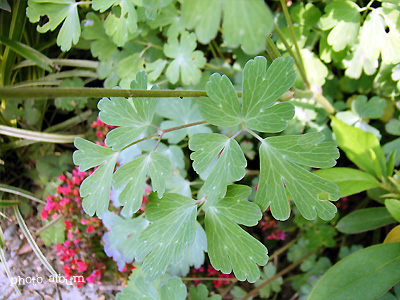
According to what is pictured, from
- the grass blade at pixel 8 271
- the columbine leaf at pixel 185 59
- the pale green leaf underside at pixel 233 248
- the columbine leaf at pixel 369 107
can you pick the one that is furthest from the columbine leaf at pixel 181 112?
the grass blade at pixel 8 271

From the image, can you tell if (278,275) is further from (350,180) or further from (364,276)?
(350,180)

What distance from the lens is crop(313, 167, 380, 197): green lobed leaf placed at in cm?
120

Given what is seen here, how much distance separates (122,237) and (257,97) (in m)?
0.90

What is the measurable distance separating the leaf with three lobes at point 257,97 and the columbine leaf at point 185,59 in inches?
23.7

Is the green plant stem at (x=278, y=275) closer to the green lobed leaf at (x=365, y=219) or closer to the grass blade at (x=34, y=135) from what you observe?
the green lobed leaf at (x=365, y=219)

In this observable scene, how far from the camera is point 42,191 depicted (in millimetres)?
1793

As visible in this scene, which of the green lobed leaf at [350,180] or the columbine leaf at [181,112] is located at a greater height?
the columbine leaf at [181,112]

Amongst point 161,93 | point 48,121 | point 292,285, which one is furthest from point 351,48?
point 48,121

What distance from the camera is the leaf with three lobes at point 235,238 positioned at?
0.89 metres

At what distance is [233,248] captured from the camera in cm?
91

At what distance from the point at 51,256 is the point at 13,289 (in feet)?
0.73

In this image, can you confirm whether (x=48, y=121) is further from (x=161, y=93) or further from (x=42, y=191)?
(x=161, y=93)

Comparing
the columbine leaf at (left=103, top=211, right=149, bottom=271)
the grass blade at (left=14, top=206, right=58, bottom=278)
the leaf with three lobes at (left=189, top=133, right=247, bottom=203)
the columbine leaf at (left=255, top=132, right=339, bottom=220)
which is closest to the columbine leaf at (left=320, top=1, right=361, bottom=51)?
the columbine leaf at (left=255, top=132, right=339, bottom=220)

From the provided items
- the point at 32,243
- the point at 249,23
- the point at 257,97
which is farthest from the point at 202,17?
the point at 32,243
